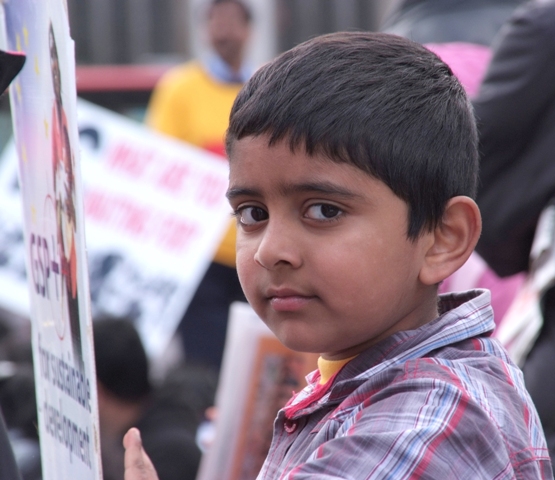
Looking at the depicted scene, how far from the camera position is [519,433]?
3.84ft

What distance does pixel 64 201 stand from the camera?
1.23 m

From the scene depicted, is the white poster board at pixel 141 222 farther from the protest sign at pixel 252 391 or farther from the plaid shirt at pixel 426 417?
the plaid shirt at pixel 426 417

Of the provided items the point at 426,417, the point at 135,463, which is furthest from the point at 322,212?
the point at 135,463

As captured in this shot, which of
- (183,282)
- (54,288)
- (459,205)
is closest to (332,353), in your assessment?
(459,205)

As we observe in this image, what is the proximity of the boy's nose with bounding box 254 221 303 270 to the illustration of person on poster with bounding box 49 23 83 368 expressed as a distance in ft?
0.75

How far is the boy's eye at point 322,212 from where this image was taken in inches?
49.1

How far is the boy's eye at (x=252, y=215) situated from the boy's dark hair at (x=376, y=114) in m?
0.09

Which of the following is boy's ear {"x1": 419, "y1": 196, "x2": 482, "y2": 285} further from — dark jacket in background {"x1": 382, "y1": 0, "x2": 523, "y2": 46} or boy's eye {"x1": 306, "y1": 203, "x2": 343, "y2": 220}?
dark jacket in background {"x1": 382, "y1": 0, "x2": 523, "y2": 46}

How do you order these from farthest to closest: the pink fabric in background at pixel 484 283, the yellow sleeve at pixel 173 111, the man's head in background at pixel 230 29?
the man's head in background at pixel 230 29 → the yellow sleeve at pixel 173 111 → the pink fabric in background at pixel 484 283

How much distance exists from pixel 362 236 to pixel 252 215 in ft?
0.52

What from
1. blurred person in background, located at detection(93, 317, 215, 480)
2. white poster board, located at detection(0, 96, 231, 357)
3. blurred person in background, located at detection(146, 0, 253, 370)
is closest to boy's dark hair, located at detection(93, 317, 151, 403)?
blurred person in background, located at detection(93, 317, 215, 480)

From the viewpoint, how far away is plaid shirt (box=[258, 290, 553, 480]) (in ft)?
3.54

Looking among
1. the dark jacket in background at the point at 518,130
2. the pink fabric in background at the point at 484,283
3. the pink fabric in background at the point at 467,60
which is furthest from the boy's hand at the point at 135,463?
the pink fabric in background at the point at 467,60

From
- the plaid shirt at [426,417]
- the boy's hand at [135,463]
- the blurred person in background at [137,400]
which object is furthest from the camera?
the blurred person in background at [137,400]
